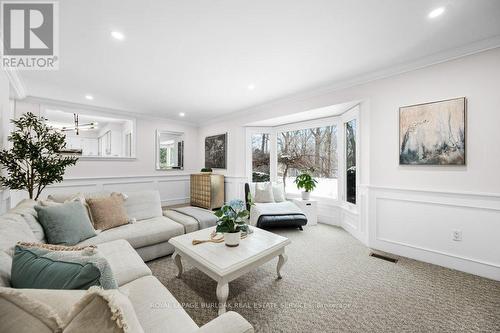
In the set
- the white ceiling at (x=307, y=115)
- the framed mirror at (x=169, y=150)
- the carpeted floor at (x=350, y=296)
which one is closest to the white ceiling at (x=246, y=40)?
the white ceiling at (x=307, y=115)

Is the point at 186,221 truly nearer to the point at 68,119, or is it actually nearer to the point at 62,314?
the point at 62,314

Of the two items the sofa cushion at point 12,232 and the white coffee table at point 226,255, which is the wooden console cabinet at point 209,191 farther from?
the sofa cushion at point 12,232

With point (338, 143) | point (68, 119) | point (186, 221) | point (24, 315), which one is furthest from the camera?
point (68, 119)

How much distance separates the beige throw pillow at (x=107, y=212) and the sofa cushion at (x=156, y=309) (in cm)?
136

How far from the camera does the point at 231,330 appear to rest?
32.5 inches

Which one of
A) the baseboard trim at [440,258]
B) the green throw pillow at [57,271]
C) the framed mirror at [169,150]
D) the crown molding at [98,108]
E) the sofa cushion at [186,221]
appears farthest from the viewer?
the framed mirror at [169,150]

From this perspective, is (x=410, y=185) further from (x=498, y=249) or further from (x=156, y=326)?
(x=156, y=326)

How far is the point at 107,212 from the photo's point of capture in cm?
243

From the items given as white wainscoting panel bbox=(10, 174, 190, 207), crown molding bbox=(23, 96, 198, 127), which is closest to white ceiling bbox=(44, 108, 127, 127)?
crown molding bbox=(23, 96, 198, 127)

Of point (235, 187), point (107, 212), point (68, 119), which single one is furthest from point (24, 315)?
point (68, 119)

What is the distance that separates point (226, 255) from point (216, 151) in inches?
167

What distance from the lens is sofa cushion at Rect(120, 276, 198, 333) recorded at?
39.2 inches

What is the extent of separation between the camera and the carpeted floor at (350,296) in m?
1.55

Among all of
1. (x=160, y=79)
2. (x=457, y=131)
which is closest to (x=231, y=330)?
(x=457, y=131)
